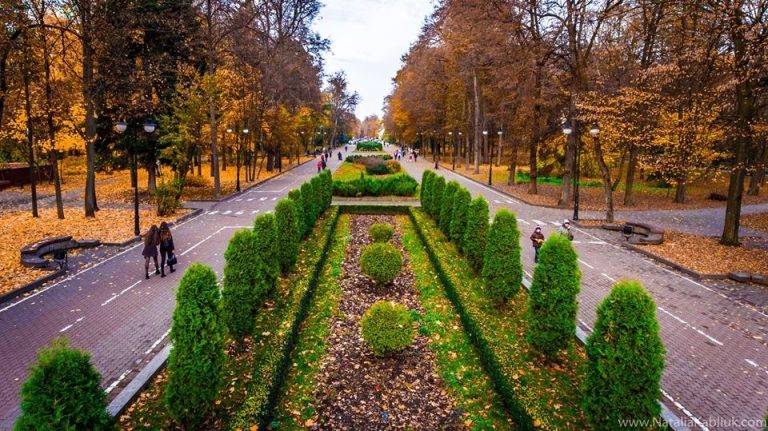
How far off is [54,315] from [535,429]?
38.2 ft

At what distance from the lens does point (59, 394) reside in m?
5.26

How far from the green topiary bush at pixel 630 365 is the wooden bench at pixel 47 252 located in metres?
16.0

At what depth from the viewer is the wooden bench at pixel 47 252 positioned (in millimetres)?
14664

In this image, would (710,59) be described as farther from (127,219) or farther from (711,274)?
(127,219)

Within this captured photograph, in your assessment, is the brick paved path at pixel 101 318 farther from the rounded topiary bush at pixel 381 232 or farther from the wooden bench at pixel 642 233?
the wooden bench at pixel 642 233

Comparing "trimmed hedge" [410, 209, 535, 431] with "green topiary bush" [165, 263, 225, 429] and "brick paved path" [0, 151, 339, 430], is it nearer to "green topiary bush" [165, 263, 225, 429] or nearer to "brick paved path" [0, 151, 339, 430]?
"green topiary bush" [165, 263, 225, 429]

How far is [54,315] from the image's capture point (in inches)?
449

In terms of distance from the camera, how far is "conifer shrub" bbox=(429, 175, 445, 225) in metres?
22.7

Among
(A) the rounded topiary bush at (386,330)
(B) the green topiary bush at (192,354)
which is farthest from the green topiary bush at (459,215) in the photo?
(B) the green topiary bush at (192,354)

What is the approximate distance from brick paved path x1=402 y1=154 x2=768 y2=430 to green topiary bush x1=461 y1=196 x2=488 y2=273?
211 centimetres

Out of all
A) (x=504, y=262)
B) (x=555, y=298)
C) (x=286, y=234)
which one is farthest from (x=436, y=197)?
(x=555, y=298)

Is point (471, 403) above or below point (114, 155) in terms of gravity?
below

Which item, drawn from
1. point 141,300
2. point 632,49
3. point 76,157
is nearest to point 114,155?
point 76,157

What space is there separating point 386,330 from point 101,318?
7.41 meters
